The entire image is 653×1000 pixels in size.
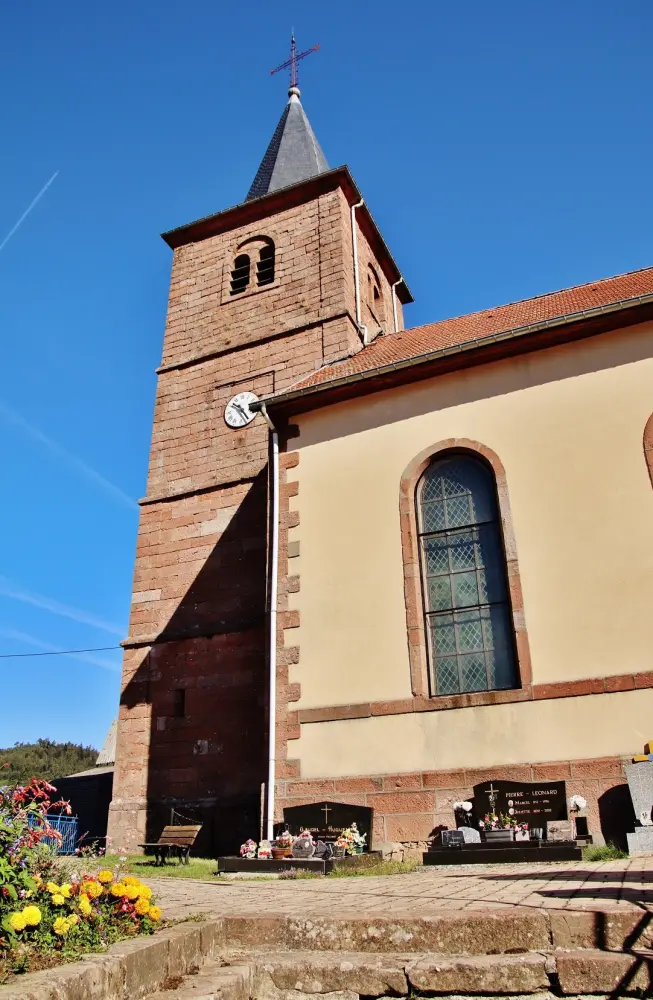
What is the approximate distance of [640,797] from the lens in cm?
757

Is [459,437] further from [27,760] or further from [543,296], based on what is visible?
[27,760]

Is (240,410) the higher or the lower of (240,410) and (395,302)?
the lower

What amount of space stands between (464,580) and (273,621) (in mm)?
2631

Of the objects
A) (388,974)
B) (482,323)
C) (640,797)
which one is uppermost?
(482,323)

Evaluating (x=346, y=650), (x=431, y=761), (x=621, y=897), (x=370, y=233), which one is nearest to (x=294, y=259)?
(x=370, y=233)

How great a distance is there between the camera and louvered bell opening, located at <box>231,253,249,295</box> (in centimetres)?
1855

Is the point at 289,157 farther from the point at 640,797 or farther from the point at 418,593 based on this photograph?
the point at 640,797

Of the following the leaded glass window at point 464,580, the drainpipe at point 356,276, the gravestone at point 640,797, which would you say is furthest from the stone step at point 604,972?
the drainpipe at point 356,276

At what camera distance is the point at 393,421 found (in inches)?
432

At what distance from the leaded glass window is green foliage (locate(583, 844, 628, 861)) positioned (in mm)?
2040

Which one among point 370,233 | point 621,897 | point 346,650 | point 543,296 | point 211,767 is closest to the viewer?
point 621,897

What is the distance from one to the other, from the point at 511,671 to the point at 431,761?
1401 mm

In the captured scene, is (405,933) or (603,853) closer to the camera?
(405,933)

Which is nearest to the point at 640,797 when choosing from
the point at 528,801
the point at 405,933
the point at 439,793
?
the point at 528,801
